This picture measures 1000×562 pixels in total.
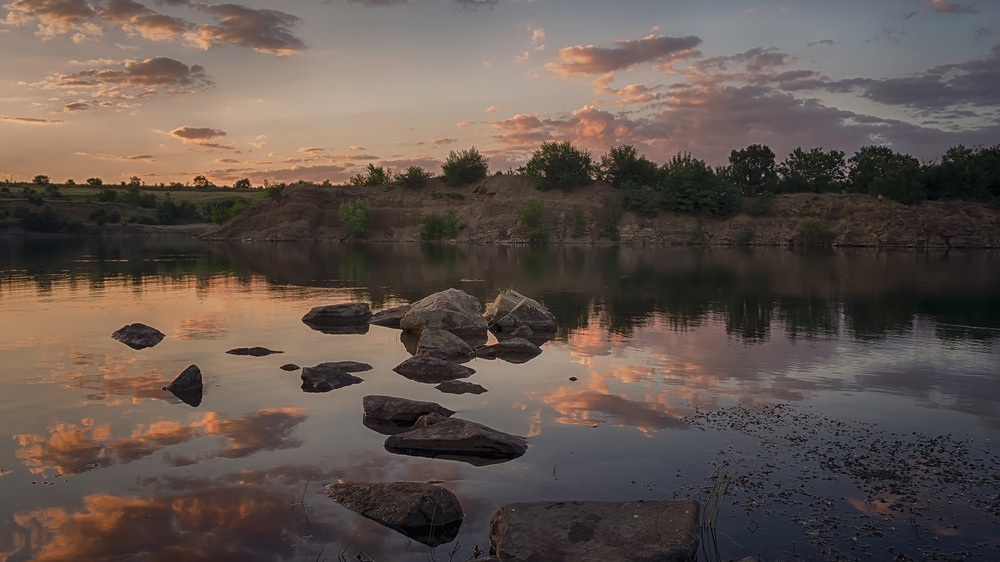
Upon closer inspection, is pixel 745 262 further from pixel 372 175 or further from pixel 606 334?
pixel 372 175

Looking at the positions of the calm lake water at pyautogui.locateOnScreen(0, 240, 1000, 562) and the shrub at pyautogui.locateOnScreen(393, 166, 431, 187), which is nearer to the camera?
the calm lake water at pyautogui.locateOnScreen(0, 240, 1000, 562)

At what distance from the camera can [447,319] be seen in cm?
2570

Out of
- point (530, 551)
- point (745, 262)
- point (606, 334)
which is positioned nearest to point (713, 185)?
point (745, 262)

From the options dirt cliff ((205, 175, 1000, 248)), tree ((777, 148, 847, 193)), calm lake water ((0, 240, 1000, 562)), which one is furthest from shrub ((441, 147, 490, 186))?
calm lake water ((0, 240, 1000, 562))

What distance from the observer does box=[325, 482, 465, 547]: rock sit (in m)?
9.47

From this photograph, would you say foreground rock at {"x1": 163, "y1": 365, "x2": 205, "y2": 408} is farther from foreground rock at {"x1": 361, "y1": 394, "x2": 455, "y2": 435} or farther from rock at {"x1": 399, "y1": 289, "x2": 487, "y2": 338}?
rock at {"x1": 399, "y1": 289, "x2": 487, "y2": 338}

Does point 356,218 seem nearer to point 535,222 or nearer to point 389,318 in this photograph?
point 535,222

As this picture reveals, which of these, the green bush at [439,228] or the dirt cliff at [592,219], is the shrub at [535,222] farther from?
the green bush at [439,228]

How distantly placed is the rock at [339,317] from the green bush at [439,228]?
97519 mm

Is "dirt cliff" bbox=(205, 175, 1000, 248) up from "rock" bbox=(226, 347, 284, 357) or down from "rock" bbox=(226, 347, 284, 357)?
up

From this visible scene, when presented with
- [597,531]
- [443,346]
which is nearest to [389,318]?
[443,346]

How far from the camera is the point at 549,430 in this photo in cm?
1391

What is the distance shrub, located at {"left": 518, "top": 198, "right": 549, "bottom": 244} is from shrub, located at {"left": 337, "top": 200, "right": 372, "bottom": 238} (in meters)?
30.2

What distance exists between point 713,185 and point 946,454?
4554 inches
